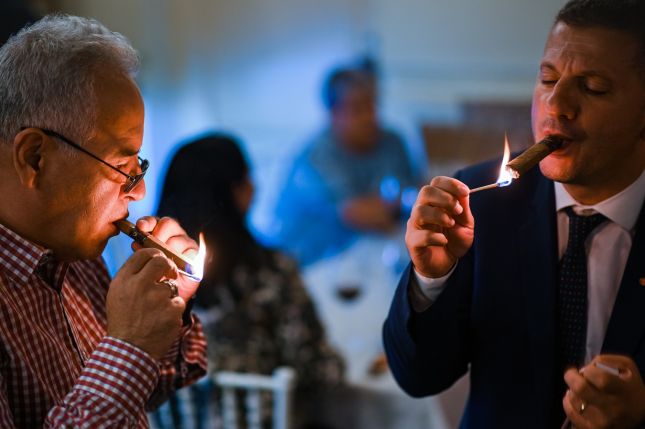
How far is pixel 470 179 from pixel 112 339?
820mm

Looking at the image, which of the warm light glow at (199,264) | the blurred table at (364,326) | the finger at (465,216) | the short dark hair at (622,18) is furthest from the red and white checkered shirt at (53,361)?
the blurred table at (364,326)

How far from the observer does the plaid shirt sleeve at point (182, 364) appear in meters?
1.47

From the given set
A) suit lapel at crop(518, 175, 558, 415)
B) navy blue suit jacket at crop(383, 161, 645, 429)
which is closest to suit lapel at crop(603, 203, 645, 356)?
navy blue suit jacket at crop(383, 161, 645, 429)

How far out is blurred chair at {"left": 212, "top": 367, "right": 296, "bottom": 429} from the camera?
2.33 meters

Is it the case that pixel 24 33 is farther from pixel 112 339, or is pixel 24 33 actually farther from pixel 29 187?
pixel 112 339

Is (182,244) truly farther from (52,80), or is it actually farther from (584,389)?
(584,389)

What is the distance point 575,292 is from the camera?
1.41 metres

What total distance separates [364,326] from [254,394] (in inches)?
26.9

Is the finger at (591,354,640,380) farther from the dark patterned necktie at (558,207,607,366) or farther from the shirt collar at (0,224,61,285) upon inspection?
the shirt collar at (0,224,61,285)

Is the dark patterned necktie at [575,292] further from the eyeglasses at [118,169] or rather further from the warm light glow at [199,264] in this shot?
the eyeglasses at [118,169]

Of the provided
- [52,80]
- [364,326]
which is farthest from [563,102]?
[364,326]

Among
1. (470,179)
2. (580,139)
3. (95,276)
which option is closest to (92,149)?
(95,276)

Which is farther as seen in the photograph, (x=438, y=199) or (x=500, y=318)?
(x=500, y=318)

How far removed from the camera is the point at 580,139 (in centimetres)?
132
